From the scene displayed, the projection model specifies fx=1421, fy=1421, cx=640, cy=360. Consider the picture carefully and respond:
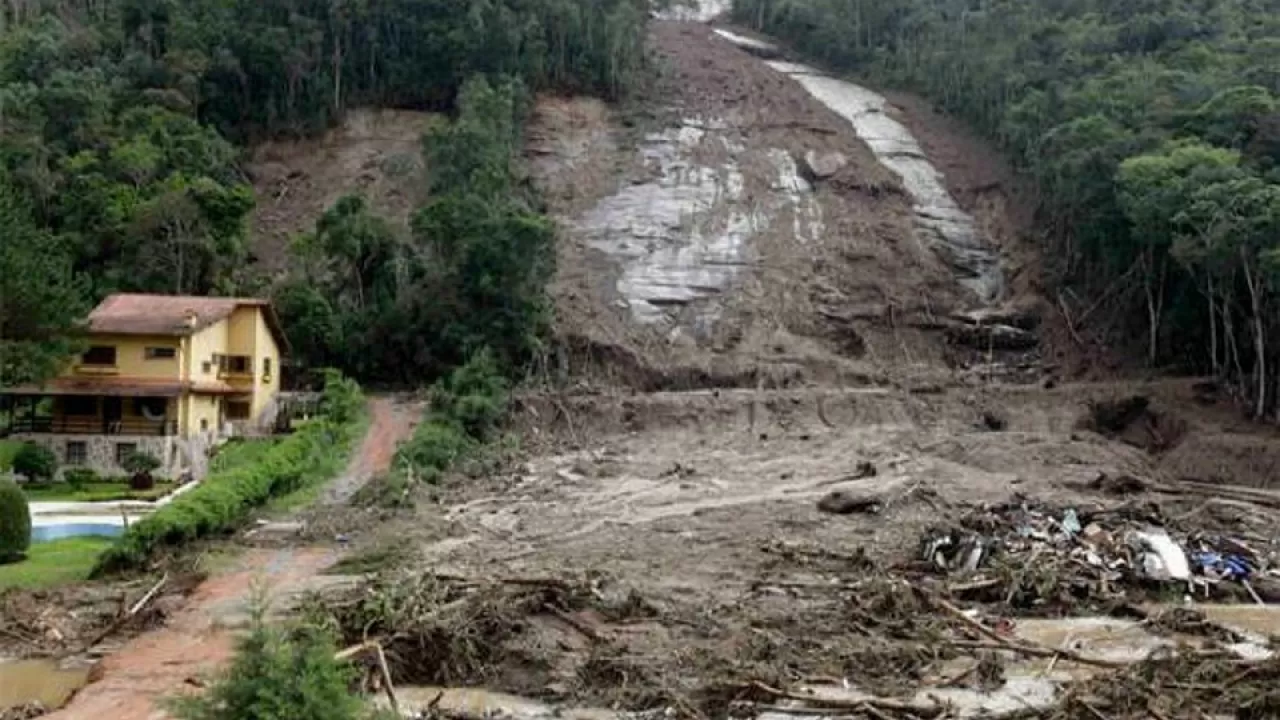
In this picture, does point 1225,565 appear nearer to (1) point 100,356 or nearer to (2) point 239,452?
(2) point 239,452

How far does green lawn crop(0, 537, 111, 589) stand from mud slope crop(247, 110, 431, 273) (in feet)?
105

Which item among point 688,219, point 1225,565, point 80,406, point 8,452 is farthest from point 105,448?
point 688,219

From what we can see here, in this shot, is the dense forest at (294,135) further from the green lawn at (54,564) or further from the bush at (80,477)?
the green lawn at (54,564)

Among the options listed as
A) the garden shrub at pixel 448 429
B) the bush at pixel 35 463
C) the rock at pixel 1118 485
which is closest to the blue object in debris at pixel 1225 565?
the rock at pixel 1118 485

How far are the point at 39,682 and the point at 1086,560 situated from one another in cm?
1728

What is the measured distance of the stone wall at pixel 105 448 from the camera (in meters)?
37.5

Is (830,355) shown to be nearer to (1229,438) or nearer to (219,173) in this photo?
(1229,438)

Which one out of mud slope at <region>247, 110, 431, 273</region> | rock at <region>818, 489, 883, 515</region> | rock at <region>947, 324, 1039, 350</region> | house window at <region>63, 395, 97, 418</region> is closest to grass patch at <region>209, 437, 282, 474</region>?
house window at <region>63, 395, 97, 418</region>

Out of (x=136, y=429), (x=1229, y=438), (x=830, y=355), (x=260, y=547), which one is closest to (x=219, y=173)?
(x=136, y=429)

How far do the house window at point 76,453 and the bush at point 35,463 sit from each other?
3.90ft

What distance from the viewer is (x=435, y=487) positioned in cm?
3584

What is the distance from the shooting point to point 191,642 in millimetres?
21047

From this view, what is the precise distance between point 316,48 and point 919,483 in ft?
146

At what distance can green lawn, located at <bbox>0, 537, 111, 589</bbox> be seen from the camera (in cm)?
2464
